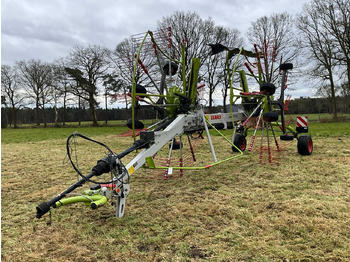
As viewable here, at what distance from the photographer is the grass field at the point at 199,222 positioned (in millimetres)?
2713

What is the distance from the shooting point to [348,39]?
A: 24.9 m

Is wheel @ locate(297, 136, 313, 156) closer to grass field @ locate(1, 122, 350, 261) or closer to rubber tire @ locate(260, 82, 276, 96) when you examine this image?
grass field @ locate(1, 122, 350, 261)

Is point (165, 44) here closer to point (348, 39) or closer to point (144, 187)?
point (144, 187)

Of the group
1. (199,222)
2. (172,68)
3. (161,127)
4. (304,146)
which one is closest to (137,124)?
(161,127)

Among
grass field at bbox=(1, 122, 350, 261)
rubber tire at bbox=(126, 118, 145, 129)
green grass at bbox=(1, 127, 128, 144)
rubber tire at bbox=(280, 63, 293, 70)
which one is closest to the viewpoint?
grass field at bbox=(1, 122, 350, 261)

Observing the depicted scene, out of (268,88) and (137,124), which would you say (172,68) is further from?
(268,88)

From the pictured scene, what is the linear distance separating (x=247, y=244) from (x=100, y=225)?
77.7 inches

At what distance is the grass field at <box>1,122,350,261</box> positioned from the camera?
2713 millimetres

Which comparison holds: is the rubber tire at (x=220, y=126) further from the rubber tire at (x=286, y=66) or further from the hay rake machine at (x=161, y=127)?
the rubber tire at (x=286, y=66)

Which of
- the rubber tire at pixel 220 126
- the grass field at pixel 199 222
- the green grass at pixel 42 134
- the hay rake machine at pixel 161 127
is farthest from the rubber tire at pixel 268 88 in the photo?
the green grass at pixel 42 134

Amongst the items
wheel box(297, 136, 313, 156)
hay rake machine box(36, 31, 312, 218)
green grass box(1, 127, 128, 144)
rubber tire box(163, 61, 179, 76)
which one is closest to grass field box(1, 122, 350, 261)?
hay rake machine box(36, 31, 312, 218)

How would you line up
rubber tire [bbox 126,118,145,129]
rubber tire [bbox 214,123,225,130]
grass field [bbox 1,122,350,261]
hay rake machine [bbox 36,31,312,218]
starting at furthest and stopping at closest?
rubber tire [bbox 214,123,225,130], rubber tire [bbox 126,118,145,129], hay rake machine [bbox 36,31,312,218], grass field [bbox 1,122,350,261]

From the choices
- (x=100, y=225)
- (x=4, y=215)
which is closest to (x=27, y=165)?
(x=4, y=215)

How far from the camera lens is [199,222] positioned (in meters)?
3.42
